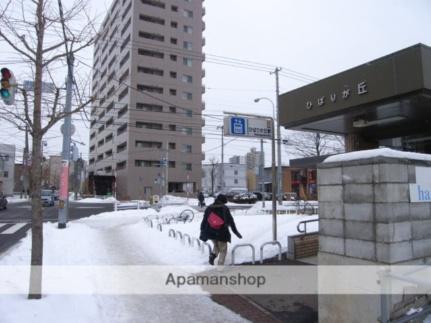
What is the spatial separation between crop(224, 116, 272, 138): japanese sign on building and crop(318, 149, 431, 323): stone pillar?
180 inches

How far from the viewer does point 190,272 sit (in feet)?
26.3

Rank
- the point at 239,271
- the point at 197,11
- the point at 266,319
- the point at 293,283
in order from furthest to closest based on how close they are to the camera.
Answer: the point at 197,11 → the point at 239,271 → the point at 293,283 → the point at 266,319

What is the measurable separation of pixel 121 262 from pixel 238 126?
175 inches

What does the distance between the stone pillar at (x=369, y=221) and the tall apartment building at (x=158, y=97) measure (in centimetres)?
5039

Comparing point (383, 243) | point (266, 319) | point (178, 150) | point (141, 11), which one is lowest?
point (266, 319)

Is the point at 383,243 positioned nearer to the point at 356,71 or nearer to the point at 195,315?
the point at 195,315

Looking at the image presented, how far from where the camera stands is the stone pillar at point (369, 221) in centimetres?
432

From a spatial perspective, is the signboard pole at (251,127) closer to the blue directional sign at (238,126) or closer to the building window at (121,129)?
the blue directional sign at (238,126)

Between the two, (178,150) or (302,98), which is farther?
(178,150)

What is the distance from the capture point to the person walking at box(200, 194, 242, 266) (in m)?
7.90

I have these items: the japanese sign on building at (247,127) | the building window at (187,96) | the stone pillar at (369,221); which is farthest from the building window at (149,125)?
the stone pillar at (369,221)

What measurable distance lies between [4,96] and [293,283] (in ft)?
19.7

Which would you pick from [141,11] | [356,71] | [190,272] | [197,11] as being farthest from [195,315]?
[197,11]

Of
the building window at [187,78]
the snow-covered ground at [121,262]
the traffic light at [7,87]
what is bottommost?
the snow-covered ground at [121,262]
